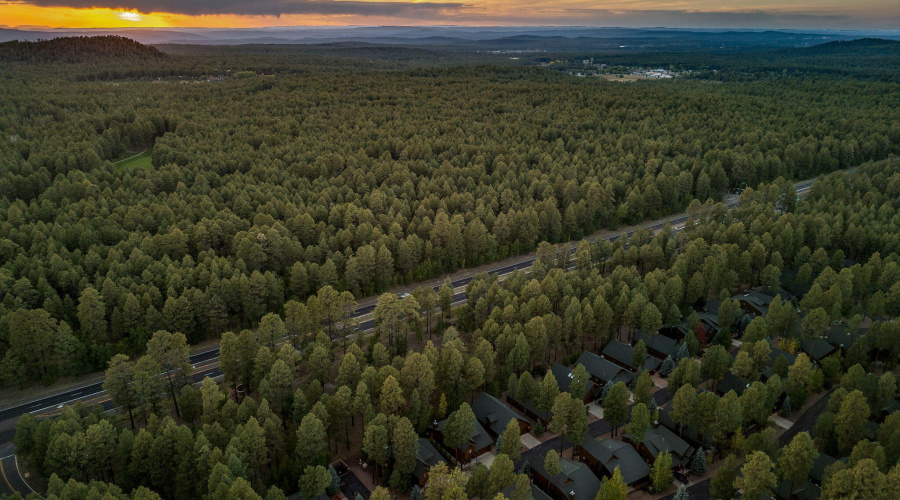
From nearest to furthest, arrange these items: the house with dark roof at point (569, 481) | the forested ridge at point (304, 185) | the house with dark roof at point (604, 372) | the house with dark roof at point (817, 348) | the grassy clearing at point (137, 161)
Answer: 1. the house with dark roof at point (569, 481)
2. the house with dark roof at point (604, 372)
3. the house with dark roof at point (817, 348)
4. the forested ridge at point (304, 185)
5. the grassy clearing at point (137, 161)

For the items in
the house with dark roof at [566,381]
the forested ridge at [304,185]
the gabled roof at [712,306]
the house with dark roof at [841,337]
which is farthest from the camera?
the gabled roof at [712,306]

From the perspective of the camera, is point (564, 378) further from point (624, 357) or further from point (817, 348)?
point (817, 348)

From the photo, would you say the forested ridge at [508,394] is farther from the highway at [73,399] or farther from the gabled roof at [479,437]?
the highway at [73,399]

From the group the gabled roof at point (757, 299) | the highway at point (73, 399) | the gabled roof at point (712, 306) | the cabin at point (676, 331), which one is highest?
the gabled roof at point (757, 299)

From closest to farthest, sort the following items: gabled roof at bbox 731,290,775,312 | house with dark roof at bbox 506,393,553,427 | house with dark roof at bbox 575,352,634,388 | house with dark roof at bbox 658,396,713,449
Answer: house with dark roof at bbox 658,396,713,449
house with dark roof at bbox 506,393,553,427
house with dark roof at bbox 575,352,634,388
gabled roof at bbox 731,290,775,312

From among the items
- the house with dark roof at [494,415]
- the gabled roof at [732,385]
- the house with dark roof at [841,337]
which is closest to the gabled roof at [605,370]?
the gabled roof at [732,385]

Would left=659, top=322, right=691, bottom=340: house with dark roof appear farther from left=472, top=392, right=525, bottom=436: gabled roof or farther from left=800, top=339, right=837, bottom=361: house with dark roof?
left=472, top=392, right=525, bottom=436: gabled roof

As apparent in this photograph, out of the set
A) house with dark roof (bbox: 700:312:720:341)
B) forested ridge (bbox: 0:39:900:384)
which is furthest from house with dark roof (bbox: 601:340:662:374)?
forested ridge (bbox: 0:39:900:384)
